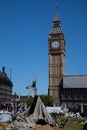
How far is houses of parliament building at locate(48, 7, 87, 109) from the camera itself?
462ft

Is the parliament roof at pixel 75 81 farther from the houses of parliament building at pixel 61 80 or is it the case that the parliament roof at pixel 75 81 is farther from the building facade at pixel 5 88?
the building facade at pixel 5 88

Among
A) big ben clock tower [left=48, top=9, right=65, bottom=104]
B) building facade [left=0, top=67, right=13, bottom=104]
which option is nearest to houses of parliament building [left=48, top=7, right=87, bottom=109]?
big ben clock tower [left=48, top=9, right=65, bottom=104]

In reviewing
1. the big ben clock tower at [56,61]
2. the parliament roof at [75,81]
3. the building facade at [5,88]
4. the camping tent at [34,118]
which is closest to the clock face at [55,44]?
the big ben clock tower at [56,61]

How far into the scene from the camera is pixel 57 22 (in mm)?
159625

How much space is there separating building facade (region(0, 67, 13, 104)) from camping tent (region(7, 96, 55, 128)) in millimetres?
94128

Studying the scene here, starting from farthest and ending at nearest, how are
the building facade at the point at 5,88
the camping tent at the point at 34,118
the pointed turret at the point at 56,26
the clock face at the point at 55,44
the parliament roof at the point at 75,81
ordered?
the pointed turret at the point at 56,26 < the clock face at the point at 55,44 < the parliament roof at the point at 75,81 < the building facade at the point at 5,88 < the camping tent at the point at 34,118

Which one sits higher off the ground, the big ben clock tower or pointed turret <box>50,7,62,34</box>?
pointed turret <box>50,7,62,34</box>

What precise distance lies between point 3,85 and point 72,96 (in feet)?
96.0

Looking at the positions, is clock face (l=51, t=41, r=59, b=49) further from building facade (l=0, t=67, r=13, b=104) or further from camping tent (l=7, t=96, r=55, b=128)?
camping tent (l=7, t=96, r=55, b=128)

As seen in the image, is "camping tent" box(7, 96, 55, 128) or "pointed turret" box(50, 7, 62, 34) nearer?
"camping tent" box(7, 96, 55, 128)

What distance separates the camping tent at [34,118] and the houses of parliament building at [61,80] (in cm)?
10602

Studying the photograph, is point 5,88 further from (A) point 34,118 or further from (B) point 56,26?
(A) point 34,118

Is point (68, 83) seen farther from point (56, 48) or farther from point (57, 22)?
point (57, 22)

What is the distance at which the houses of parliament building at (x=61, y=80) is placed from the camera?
140750 millimetres
